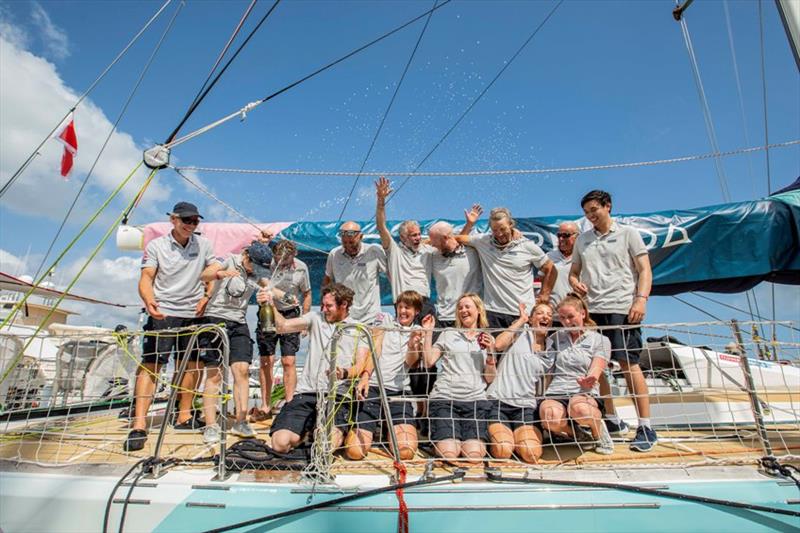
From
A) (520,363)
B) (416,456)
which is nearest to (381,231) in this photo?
(520,363)

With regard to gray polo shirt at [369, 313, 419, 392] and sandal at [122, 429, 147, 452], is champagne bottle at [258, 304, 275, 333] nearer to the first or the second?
gray polo shirt at [369, 313, 419, 392]

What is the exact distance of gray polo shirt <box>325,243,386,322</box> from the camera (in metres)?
3.91

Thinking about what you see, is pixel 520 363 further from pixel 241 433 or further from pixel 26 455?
pixel 26 455

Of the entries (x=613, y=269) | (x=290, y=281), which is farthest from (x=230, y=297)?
(x=613, y=269)

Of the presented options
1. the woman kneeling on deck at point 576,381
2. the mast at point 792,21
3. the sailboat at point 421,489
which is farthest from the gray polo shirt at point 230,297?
the mast at point 792,21

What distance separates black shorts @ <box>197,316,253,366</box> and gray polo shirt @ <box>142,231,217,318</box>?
0.22 m

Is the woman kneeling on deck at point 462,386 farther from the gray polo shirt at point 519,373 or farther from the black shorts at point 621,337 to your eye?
the black shorts at point 621,337

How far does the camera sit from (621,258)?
3277 mm

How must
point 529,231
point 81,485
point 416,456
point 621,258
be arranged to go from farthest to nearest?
1. point 529,231
2. point 621,258
3. point 416,456
4. point 81,485

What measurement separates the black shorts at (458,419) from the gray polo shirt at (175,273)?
7.03 feet

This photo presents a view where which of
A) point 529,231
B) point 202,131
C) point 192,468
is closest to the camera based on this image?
point 192,468

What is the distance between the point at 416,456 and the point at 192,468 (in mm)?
1332

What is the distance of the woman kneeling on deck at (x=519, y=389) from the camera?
2680 millimetres

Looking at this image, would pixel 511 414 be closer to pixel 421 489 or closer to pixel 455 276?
pixel 421 489
